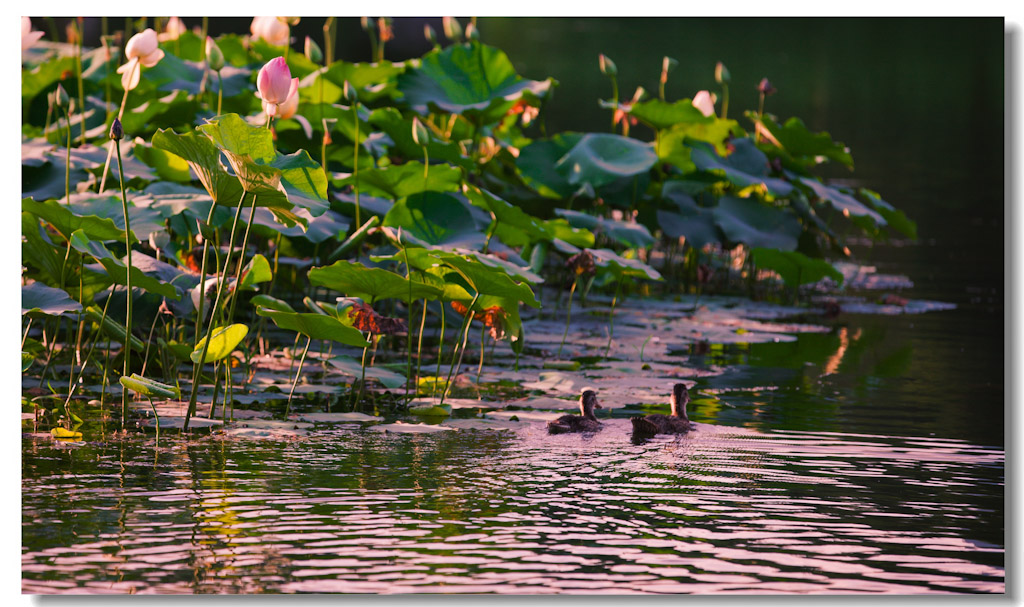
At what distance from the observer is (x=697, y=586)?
7.86 ft

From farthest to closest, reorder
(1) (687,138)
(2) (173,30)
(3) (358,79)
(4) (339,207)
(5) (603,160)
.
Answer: (2) (173,30), (1) (687,138), (3) (358,79), (5) (603,160), (4) (339,207)

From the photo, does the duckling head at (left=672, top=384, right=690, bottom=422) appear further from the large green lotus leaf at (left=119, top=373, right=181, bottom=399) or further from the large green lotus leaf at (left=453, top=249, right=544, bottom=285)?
the large green lotus leaf at (left=119, top=373, right=181, bottom=399)

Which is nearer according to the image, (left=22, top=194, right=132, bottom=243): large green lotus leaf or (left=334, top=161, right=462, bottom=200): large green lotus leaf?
(left=22, top=194, right=132, bottom=243): large green lotus leaf

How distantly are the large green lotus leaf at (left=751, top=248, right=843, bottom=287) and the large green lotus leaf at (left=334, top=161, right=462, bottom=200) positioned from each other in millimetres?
1738

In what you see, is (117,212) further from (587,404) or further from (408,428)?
(587,404)

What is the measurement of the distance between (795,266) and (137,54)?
314 cm

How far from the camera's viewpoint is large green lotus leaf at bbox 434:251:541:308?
11.4ft

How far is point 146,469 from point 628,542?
1.23 metres

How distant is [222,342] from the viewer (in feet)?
10.5

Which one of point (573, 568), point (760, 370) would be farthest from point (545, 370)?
point (573, 568)

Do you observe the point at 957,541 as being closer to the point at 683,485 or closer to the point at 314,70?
the point at 683,485

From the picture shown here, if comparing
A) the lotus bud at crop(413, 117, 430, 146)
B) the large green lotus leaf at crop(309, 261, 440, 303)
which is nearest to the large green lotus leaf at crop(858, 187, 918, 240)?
the lotus bud at crop(413, 117, 430, 146)

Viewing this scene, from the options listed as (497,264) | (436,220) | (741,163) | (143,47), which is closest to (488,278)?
(497,264)

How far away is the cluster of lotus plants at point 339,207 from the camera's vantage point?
A: 11.2 feet
